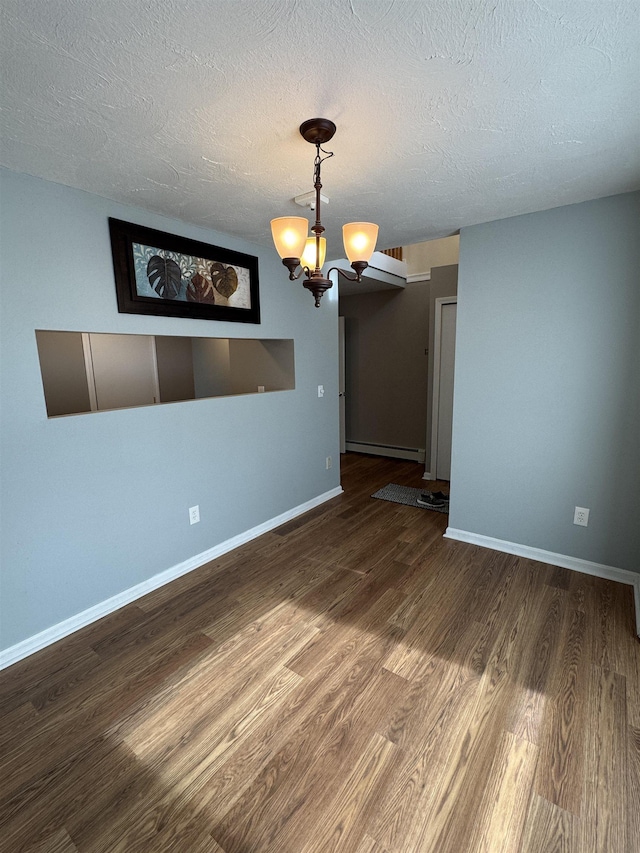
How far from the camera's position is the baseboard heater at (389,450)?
5301 millimetres

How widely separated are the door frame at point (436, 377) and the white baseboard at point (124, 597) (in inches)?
73.6

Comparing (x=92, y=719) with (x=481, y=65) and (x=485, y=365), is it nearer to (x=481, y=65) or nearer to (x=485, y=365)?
(x=481, y=65)

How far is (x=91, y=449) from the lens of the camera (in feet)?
6.87

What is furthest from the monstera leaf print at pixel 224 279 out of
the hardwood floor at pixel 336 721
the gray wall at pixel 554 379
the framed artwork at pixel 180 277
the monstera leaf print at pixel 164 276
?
the hardwood floor at pixel 336 721

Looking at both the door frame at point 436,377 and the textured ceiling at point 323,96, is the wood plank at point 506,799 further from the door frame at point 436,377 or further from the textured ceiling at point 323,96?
the door frame at point 436,377

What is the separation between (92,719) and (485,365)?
115 inches

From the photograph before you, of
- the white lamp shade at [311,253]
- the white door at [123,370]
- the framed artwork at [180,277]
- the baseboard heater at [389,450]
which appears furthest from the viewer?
the baseboard heater at [389,450]

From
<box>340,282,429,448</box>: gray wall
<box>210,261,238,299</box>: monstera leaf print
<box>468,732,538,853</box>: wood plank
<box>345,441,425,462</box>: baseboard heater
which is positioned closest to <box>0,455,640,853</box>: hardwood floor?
<box>468,732,538,853</box>: wood plank

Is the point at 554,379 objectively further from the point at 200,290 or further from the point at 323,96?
the point at 200,290

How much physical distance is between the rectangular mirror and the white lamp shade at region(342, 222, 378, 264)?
5.77 ft

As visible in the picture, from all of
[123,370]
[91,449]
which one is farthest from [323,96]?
[123,370]

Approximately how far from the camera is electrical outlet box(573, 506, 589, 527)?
8.17 feet

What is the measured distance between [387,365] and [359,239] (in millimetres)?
3968

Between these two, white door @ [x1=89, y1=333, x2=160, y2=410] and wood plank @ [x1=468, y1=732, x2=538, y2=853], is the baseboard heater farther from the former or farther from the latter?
wood plank @ [x1=468, y1=732, x2=538, y2=853]
